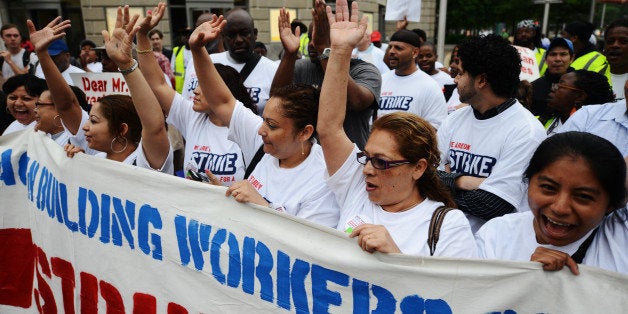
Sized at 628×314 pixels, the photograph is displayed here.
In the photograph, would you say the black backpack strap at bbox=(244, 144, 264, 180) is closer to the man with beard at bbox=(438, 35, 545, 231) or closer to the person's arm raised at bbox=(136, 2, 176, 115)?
the person's arm raised at bbox=(136, 2, 176, 115)

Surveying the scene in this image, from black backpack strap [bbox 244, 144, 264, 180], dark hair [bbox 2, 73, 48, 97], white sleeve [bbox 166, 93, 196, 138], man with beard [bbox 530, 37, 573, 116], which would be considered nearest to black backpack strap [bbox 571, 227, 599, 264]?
black backpack strap [bbox 244, 144, 264, 180]

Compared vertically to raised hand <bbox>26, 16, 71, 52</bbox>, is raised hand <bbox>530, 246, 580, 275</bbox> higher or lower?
lower

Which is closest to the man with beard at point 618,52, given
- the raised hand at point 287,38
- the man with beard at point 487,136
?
the man with beard at point 487,136

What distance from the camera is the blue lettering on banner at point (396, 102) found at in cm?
432

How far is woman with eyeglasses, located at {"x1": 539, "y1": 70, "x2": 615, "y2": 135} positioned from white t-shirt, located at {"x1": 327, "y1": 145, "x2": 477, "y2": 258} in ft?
6.52

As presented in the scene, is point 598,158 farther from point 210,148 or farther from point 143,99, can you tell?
point 143,99

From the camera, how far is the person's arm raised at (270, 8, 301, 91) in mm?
3230

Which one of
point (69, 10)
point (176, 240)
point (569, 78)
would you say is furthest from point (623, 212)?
point (69, 10)

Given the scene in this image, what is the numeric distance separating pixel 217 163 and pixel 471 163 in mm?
1386

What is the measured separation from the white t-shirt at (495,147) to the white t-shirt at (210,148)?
117 centimetres

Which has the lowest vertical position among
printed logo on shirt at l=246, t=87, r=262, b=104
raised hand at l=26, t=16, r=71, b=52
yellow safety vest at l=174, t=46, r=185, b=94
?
yellow safety vest at l=174, t=46, r=185, b=94

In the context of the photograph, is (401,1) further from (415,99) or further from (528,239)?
(528,239)

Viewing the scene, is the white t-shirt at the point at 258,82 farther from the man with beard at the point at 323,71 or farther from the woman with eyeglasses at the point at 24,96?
the woman with eyeglasses at the point at 24,96

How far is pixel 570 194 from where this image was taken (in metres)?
1.62
